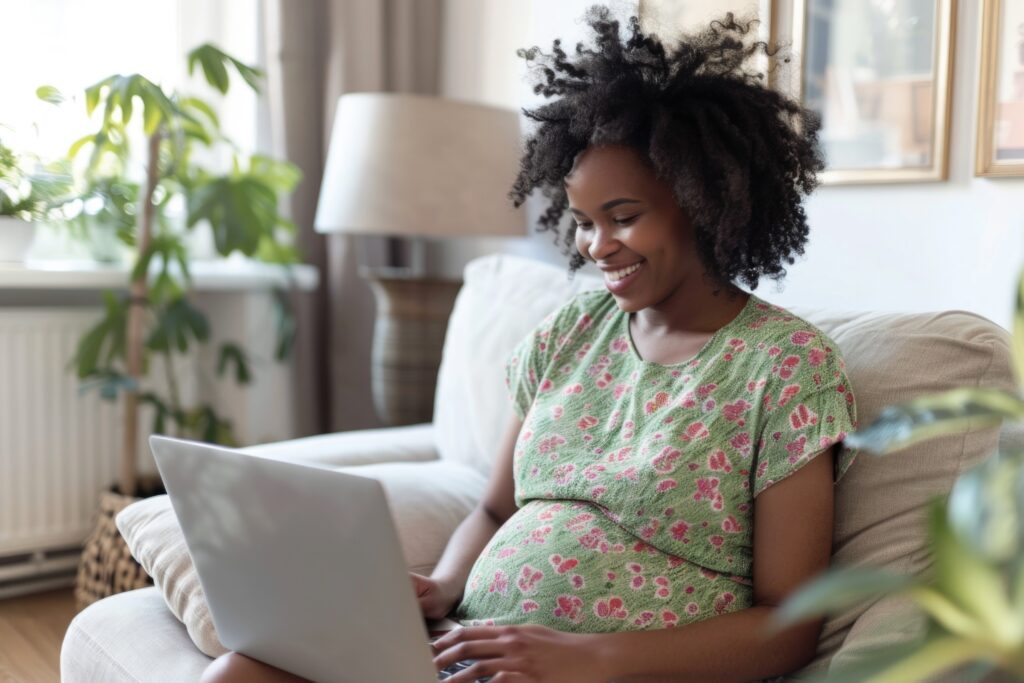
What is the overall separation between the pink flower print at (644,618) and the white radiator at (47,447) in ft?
5.14

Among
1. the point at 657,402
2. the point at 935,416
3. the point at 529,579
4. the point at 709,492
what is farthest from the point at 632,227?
the point at 935,416

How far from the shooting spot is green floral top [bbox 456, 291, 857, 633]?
113 centimetres

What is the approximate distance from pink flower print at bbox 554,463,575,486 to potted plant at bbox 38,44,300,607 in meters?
1.16

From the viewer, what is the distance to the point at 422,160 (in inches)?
82.4

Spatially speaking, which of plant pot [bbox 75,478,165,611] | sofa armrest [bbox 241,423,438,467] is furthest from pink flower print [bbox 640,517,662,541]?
plant pot [bbox 75,478,165,611]

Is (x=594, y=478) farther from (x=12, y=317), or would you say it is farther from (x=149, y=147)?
(x=12, y=317)

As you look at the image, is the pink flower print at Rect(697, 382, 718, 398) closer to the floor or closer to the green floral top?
the green floral top

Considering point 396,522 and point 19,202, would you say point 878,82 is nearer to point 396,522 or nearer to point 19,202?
point 396,522

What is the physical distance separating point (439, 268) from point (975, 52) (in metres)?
1.57

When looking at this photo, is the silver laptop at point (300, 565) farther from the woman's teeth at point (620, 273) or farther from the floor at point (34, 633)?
the floor at point (34, 633)

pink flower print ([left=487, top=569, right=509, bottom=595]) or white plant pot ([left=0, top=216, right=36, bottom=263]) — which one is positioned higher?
white plant pot ([left=0, top=216, right=36, bottom=263])

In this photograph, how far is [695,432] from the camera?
1.17 meters

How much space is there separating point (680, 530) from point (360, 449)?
773mm

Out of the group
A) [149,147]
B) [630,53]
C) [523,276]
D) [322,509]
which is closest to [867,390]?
[630,53]
